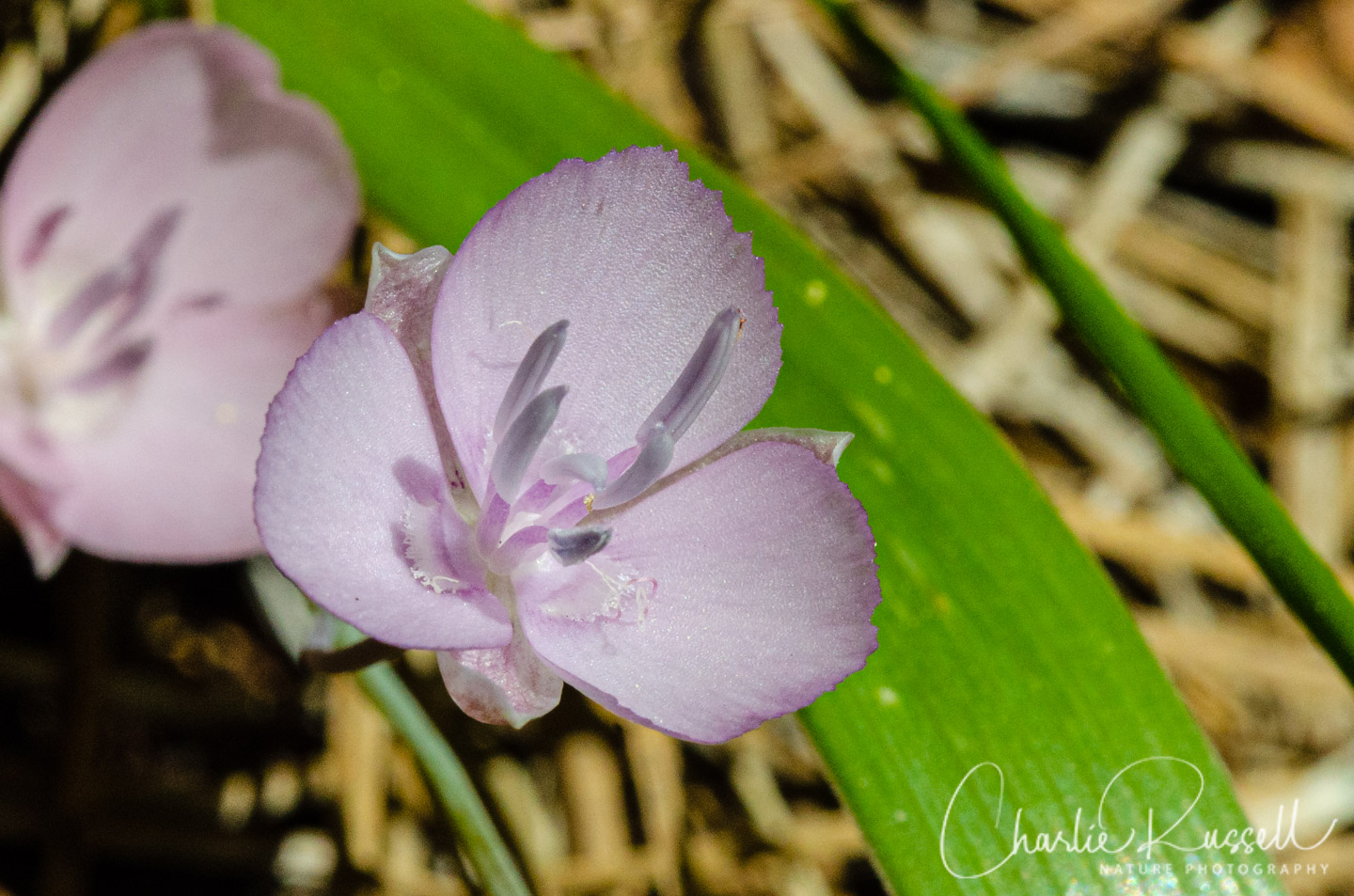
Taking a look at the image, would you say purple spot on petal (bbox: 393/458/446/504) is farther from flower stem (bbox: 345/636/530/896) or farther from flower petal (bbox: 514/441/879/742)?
flower stem (bbox: 345/636/530/896)

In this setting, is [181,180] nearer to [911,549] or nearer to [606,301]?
[606,301]

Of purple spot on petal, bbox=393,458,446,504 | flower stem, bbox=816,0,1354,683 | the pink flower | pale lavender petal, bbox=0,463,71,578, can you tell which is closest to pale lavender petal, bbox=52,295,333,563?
the pink flower

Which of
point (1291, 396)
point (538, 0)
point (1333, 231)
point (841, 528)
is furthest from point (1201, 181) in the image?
point (841, 528)

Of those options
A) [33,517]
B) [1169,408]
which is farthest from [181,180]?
[1169,408]

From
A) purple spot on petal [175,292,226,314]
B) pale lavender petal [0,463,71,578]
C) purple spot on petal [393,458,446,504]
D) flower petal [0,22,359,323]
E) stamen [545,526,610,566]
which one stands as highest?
stamen [545,526,610,566]

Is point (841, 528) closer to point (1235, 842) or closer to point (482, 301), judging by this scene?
point (482, 301)

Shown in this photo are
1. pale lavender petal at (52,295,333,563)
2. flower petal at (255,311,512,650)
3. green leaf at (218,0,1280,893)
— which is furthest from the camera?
pale lavender petal at (52,295,333,563)
